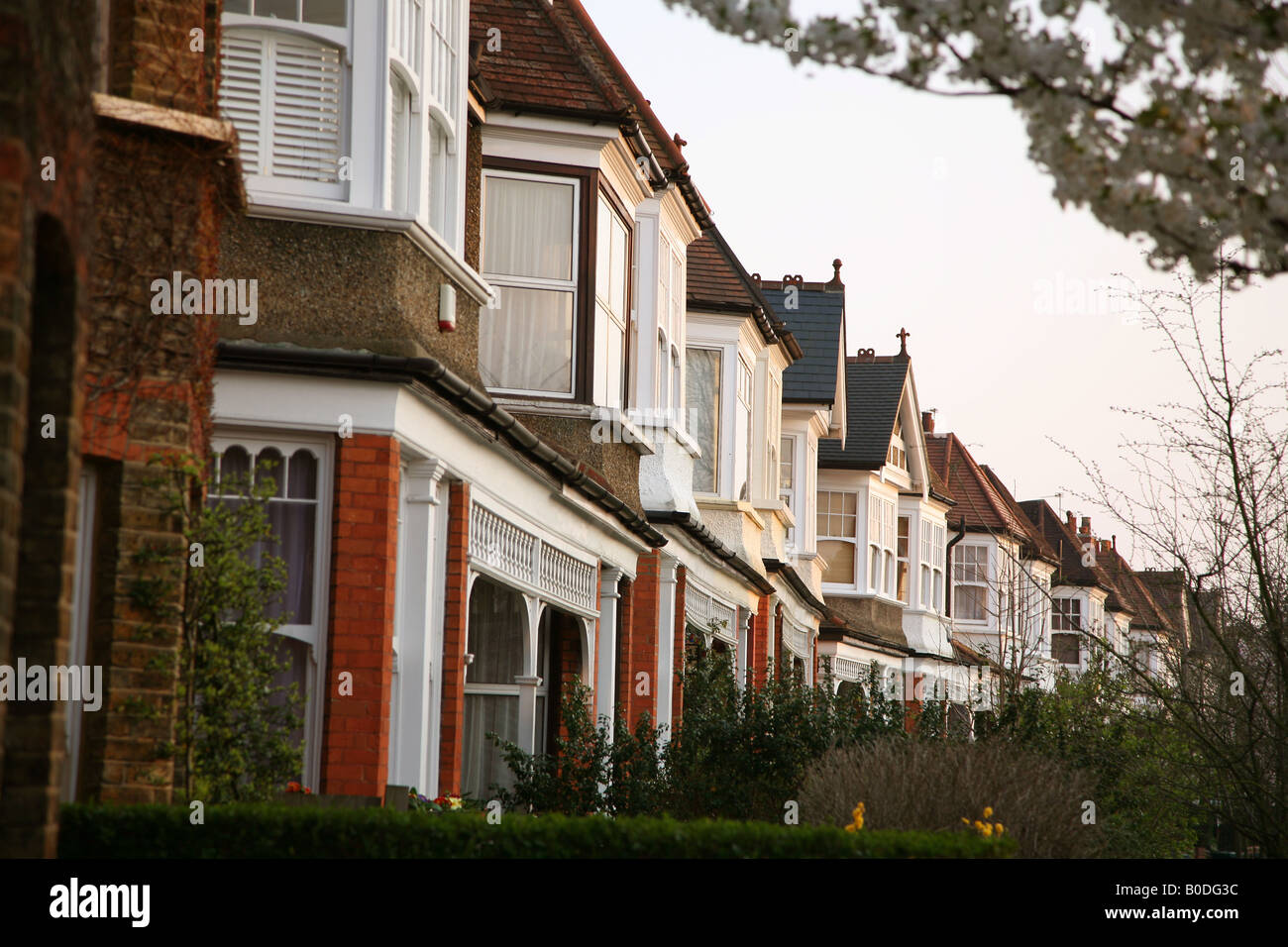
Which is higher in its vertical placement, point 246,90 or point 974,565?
point 246,90

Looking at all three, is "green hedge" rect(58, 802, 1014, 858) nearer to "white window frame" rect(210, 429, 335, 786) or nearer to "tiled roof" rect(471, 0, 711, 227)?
"white window frame" rect(210, 429, 335, 786)

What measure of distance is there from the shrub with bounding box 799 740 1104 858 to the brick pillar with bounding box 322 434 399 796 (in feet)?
12.4

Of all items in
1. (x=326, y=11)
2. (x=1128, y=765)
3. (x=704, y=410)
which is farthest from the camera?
(x=704, y=410)

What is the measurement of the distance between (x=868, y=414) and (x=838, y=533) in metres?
2.82

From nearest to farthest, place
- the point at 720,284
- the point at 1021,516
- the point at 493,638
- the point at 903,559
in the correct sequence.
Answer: the point at 493,638, the point at 720,284, the point at 903,559, the point at 1021,516

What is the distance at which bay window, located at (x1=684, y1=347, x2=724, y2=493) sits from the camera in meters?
20.7

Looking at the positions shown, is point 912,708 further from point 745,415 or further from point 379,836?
point 379,836

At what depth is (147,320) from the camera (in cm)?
818

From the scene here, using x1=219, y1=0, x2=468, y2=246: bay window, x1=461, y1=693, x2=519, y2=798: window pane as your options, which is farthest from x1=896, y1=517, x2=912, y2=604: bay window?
x1=219, y1=0, x2=468, y2=246: bay window

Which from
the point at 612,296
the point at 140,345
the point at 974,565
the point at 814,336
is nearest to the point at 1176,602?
the point at 612,296

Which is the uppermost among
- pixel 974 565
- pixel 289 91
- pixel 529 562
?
pixel 289 91

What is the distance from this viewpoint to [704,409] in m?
21.2

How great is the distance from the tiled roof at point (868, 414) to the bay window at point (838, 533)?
2.52 feet
